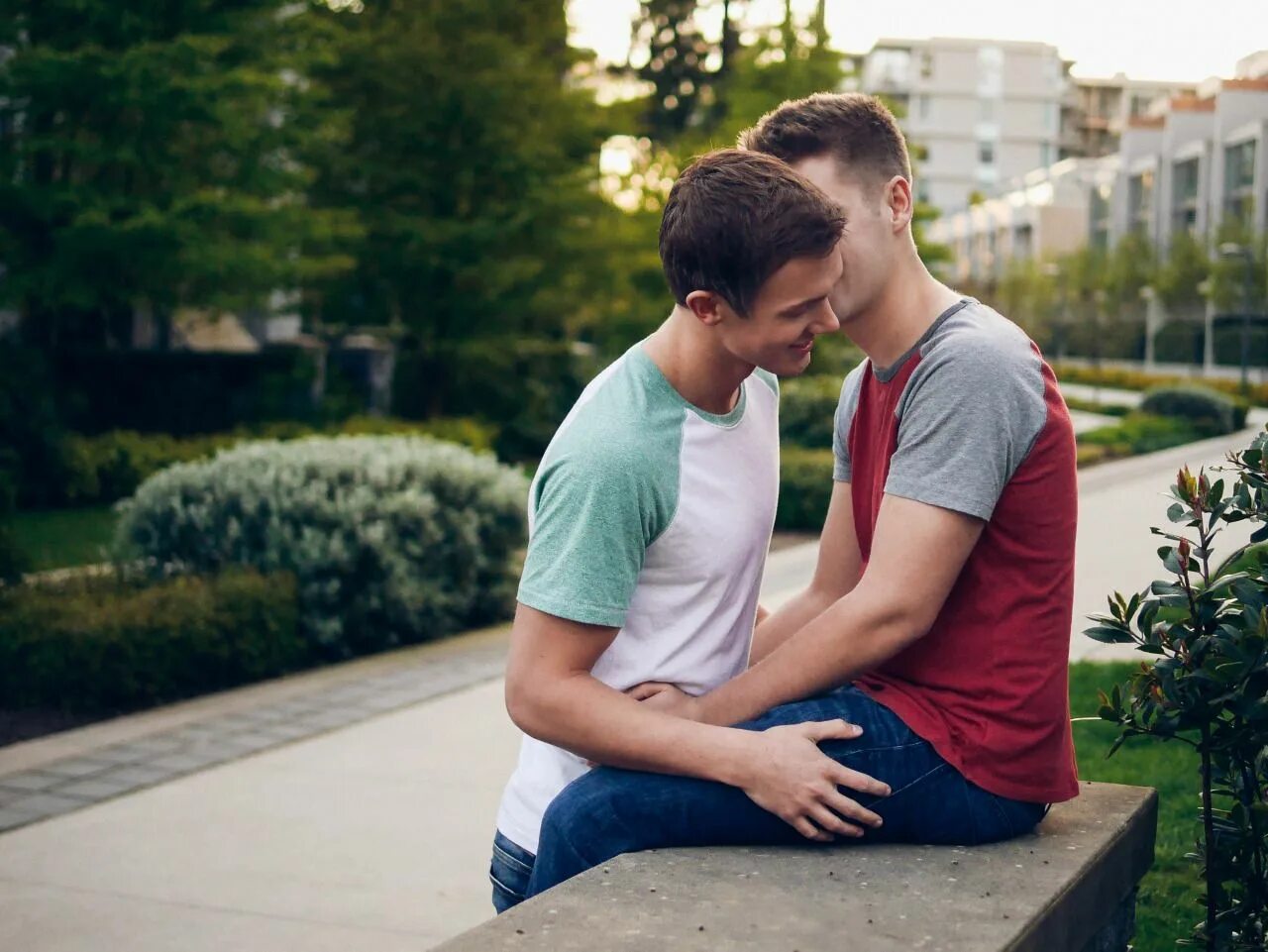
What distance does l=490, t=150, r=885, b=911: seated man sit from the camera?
2299 mm

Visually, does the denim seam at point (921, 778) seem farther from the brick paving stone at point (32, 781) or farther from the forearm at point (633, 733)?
the brick paving stone at point (32, 781)

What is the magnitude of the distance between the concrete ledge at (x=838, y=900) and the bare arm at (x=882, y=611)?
265 mm

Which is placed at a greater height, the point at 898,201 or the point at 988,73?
the point at 988,73

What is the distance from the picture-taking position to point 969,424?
2.33 metres

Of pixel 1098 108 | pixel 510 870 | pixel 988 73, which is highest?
pixel 988 73

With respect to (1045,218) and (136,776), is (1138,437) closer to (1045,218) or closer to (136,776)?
(136,776)

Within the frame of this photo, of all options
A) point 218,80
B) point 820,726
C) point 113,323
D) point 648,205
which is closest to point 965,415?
point 820,726

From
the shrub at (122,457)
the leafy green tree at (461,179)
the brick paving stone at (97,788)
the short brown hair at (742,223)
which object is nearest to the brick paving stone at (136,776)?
the brick paving stone at (97,788)

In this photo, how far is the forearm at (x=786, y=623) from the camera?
286 cm

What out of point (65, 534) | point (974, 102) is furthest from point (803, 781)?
point (974, 102)

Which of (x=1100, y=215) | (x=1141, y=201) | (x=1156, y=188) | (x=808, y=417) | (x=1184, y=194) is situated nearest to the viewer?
(x=808, y=417)

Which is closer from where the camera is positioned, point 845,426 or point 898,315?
point 898,315

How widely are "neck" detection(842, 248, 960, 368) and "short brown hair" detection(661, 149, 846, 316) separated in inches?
11.1

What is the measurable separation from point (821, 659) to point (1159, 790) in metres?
3.36
